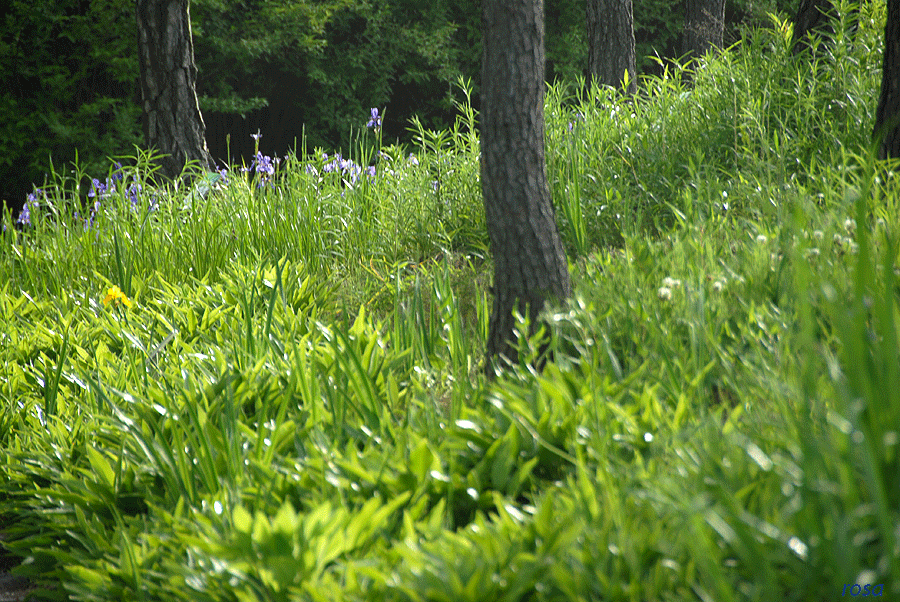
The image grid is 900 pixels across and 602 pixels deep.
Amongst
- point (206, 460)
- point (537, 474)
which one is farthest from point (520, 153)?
point (206, 460)

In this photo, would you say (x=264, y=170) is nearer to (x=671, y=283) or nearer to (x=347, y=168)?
(x=347, y=168)

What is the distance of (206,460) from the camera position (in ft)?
6.40

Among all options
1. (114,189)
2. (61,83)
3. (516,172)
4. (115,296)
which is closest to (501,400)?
(516,172)

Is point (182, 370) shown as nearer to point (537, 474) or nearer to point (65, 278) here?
point (537, 474)

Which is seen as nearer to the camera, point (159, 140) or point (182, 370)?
point (182, 370)

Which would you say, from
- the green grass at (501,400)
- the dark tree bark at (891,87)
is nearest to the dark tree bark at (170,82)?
the green grass at (501,400)

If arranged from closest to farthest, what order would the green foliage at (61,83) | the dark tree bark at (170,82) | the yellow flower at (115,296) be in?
the yellow flower at (115,296) < the dark tree bark at (170,82) < the green foliage at (61,83)

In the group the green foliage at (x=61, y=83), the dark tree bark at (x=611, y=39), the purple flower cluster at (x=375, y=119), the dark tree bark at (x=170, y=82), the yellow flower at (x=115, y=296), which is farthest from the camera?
the green foliage at (x=61, y=83)

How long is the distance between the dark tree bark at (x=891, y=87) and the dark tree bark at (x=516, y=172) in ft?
5.81

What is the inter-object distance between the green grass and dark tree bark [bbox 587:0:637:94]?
3260mm

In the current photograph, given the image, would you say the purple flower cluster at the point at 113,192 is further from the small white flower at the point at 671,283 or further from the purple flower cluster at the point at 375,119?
the small white flower at the point at 671,283

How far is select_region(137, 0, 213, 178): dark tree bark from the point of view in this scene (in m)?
5.98

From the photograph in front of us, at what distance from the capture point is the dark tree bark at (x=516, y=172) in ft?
8.69

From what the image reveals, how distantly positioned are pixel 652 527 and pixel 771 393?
46 cm
